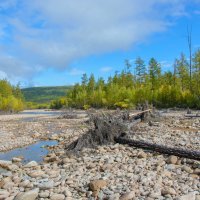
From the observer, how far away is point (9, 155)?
16.0 metres

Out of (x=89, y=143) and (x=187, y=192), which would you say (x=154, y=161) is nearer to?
(x=187, y=192)

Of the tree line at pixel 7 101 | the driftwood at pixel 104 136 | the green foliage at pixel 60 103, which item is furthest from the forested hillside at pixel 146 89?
the driftwood at pixel 104 136

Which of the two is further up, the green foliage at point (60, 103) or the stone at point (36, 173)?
the green foliage at point (60, 103)

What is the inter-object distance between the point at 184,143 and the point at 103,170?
5.03m

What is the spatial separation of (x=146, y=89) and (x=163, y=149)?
5139 centimetres

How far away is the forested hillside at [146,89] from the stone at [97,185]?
42749mm

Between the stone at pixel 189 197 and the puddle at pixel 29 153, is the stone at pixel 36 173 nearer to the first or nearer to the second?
the puddle at pixel 29 153

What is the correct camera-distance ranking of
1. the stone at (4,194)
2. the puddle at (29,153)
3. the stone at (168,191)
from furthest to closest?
the puddle at (29,153) → the stone at (4,194) → the stone at (168,191)

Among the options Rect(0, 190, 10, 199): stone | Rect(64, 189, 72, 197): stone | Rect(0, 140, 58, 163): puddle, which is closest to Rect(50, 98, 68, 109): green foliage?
Rect(0, 140, 58, 163): puddle

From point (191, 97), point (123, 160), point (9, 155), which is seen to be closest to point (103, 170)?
point (123, 160)

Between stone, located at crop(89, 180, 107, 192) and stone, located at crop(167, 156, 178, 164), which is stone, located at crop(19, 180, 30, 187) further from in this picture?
stone, located at crop(167, 156, 178, 164)

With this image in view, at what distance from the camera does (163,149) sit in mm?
12883

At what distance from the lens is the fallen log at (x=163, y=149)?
37.8 feet

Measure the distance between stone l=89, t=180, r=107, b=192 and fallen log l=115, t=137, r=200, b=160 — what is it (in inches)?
143
